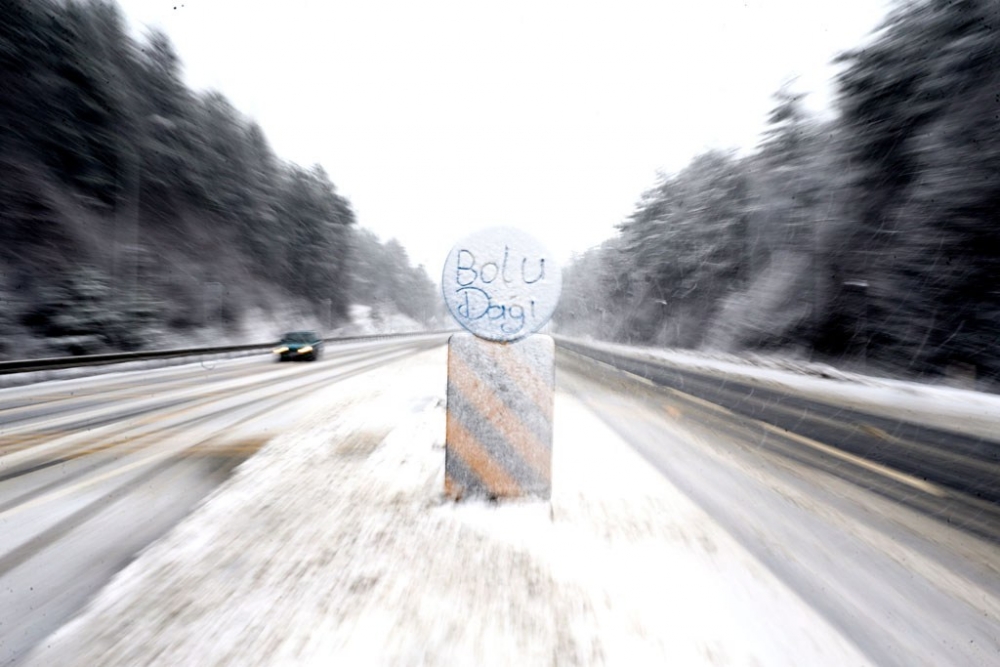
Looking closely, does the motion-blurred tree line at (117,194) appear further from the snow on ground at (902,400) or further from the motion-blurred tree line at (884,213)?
the motion-blurred tree line at (884,213)

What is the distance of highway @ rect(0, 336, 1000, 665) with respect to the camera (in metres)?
2.17

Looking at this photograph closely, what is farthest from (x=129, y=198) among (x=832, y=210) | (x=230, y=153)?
(x=832, y=210)

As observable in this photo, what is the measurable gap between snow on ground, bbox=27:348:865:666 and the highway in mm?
291

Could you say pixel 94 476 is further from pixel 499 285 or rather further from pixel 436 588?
pixel 499 285

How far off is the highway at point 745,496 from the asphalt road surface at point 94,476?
0.6 inches

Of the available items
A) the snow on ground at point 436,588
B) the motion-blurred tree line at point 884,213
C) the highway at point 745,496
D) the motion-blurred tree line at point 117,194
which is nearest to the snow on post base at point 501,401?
the snow on ground at point 436,588

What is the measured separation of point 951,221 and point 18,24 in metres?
36.7

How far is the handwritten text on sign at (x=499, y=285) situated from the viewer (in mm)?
2742

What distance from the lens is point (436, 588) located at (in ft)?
6.66

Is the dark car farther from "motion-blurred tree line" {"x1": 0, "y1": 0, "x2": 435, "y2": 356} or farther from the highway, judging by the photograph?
the highway

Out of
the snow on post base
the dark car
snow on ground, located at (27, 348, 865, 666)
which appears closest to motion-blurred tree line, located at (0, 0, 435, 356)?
the dark car

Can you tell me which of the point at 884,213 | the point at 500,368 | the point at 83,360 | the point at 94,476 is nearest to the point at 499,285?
the point at 500,368

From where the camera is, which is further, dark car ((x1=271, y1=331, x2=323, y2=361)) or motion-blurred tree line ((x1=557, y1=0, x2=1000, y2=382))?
dark car ((x1=271, y1=331, x2=323, y2=361))

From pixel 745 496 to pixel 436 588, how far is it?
2801 millimetres
